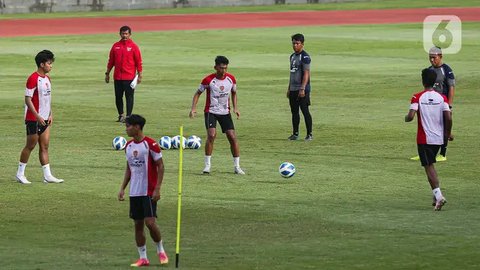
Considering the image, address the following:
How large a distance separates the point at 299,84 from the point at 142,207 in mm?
13164

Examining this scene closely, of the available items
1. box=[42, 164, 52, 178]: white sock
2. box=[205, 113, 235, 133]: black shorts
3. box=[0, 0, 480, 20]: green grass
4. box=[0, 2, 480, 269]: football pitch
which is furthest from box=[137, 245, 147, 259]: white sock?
box=[0, 0, 480, 20]: green grass

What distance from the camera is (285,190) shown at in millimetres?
21031

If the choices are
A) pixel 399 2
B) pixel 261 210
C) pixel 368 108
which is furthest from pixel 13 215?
pixel 399 2

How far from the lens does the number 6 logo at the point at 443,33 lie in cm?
5041

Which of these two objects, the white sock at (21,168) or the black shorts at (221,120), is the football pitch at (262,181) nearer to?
the white sock at (21,168)

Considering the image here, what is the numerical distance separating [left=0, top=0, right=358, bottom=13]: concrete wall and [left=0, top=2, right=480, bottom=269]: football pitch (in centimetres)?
2804

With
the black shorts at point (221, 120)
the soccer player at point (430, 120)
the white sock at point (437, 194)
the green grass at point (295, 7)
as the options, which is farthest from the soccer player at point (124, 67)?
the green grass at point (295, 7)

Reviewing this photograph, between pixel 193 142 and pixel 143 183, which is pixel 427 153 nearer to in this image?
pixel 143 183

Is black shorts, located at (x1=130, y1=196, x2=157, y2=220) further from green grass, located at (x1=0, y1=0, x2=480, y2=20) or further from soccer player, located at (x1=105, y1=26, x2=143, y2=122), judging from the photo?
green grass, located at (x1=0, y1=0, x2=480, y2=20)

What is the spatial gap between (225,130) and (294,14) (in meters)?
48.3

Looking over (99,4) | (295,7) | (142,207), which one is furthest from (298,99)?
(295,7)

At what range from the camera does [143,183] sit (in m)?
15.4

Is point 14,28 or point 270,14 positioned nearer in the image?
point 14,28

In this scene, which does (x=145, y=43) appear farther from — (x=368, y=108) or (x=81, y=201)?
(x=81, y=201)
